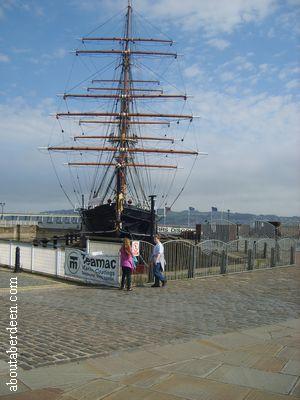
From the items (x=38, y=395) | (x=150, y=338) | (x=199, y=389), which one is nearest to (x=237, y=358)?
(x=199, y=389)

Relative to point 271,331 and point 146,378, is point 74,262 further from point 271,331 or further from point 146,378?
point 146,378

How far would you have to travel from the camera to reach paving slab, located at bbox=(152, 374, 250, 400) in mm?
5332

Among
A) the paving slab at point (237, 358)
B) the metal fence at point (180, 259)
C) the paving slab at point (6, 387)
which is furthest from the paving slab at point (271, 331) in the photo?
the metal fence at point (180, 259)

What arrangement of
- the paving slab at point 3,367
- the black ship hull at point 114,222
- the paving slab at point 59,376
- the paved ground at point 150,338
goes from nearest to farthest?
the paving slab at point 59,376 → the paved ground at point 150,338 → the paving slab at point 3,367 → the black ship hull at point 114,222

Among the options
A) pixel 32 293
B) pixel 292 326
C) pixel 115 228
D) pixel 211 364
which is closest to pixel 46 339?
pixel 211 364

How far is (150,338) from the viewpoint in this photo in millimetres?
8117

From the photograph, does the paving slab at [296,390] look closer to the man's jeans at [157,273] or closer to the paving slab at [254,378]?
the paving slab at [254,378]

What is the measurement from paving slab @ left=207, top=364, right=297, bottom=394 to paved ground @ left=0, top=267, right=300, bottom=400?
0.01 metres

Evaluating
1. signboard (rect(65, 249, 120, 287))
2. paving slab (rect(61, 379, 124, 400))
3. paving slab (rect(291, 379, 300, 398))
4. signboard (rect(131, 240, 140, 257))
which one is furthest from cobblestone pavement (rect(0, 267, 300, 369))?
paving slab (rect(291, 379, 300, 398))

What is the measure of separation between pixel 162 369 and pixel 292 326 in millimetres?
3949

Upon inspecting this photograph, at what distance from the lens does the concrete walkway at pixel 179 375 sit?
212 inches

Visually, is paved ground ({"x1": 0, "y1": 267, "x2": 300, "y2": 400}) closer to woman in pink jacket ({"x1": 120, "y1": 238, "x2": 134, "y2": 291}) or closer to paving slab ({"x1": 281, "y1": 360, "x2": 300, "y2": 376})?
paving slab ({"x1": 281, "y1": 360, "x2": 300, "y2": 376})

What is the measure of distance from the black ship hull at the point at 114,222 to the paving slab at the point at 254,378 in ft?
102

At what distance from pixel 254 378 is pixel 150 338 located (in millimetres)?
A: 2499
